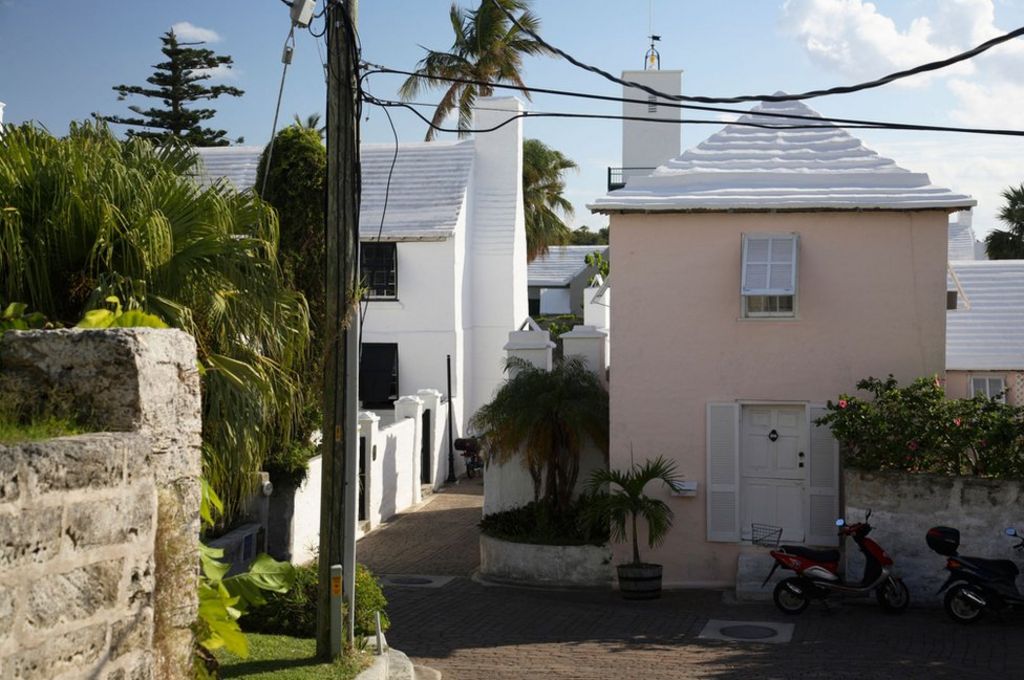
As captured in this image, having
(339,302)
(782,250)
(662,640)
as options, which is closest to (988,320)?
(782,250)

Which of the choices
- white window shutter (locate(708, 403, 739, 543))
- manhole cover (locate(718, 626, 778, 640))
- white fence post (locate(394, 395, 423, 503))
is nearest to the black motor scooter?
manhole cover (locate(718, 626, 778, 640))

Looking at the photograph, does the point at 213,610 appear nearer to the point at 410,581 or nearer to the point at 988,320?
the point at 410,581

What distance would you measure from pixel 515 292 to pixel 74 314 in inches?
889

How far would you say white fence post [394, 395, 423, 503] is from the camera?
24750 mm

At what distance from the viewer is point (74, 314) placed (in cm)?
873

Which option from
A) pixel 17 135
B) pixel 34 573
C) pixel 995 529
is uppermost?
pixel 17 135

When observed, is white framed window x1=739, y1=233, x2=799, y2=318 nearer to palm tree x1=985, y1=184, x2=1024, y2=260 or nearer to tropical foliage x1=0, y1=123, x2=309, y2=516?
tropical foliage x1=0, y1=123, x2=309, y2=516

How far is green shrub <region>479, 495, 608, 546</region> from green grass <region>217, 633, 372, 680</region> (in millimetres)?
6088

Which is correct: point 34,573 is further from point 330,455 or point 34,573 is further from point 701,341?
point 701,341

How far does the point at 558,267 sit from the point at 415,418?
2764 centimetres

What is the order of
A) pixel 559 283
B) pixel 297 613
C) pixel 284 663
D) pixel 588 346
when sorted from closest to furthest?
pixel 284 663 → pixel 297 613 → pixel 588 346 → pixel 559 283

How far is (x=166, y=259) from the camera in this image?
8945mm

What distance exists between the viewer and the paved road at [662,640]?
11562mm

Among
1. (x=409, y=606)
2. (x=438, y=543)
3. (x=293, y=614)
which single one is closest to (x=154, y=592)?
(x=293, y=614)
